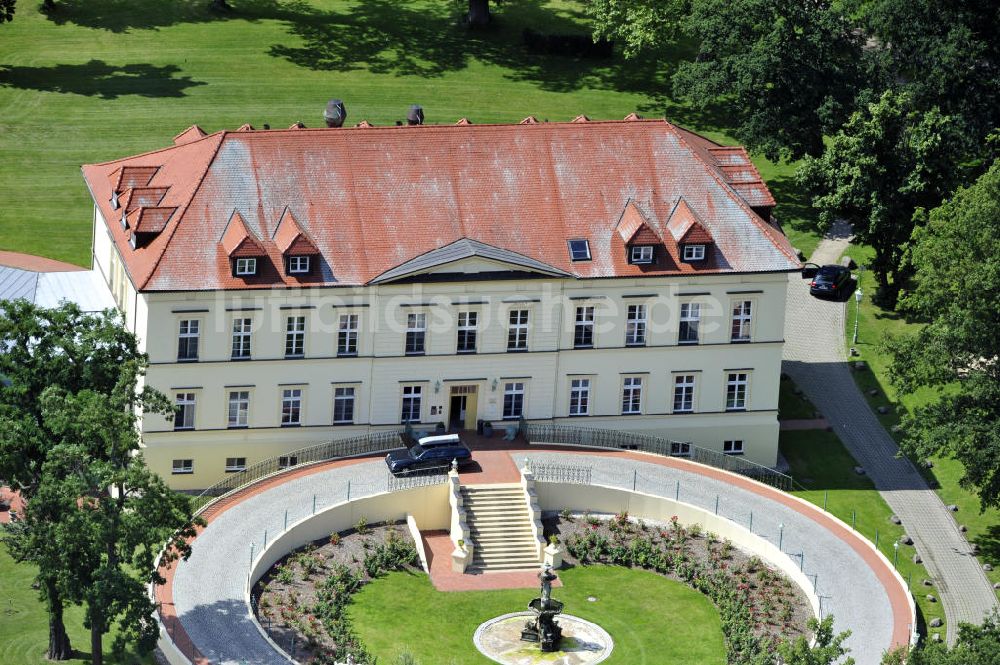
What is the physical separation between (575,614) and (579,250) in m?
19.3

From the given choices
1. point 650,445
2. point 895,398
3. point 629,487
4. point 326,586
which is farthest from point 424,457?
point 895,398

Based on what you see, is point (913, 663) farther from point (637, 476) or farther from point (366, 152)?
point (366, 152)

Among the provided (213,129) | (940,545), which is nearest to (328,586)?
(940,545)

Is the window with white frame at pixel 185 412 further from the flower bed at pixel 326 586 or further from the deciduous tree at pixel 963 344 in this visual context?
the deciduous tree at pixel 963 344

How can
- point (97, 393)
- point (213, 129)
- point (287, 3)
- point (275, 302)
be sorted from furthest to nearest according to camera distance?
point (287, 3)
point (213, 129)
point (275, 302)
point (97, 393)

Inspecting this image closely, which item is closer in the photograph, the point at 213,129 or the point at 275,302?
the point at 275,302

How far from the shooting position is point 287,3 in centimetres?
14538

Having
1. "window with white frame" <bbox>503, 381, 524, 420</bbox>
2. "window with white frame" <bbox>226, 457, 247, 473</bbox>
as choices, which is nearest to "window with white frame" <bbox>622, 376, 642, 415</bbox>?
"window with white frame" <bbox>503, 381, 524, 420</bbox>

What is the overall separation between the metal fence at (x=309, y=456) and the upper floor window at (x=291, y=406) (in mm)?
1443

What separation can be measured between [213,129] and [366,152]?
1290 inches

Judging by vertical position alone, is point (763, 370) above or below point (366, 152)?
below

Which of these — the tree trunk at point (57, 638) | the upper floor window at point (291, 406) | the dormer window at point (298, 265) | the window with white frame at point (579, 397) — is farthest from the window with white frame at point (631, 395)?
the tree trunk at point (57, 638)

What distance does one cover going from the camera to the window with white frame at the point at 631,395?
9869 cm

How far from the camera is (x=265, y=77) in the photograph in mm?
134500
